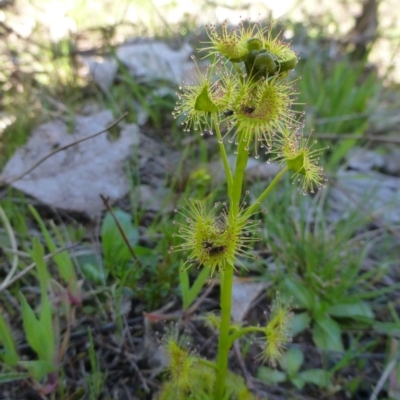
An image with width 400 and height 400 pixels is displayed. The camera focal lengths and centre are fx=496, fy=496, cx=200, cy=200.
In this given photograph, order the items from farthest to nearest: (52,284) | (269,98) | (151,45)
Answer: (151,45) < (52,284) < (269,98)

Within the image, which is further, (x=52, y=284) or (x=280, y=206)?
(x=280, y=206)

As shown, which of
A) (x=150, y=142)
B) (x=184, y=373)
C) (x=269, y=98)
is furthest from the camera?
(x=150, y=142)

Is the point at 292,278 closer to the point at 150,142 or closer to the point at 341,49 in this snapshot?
the point at 150,142

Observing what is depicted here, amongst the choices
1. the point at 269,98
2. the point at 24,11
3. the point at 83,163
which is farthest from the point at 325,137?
the point at 24,11

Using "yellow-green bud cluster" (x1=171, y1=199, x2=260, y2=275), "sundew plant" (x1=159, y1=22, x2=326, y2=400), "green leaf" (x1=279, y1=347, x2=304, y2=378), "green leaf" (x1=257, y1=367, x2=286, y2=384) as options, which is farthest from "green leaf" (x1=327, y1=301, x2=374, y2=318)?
"yellow-green bud cluster" (x1=171, y1=199, x2=260, y2=275)


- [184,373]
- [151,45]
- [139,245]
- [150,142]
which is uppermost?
[151,45]

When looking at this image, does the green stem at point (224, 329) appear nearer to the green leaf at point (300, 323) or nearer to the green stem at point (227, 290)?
the green stem at point (227, 290)

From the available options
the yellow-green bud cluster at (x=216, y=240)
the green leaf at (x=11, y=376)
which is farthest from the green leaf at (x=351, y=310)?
the green leaf at (x=11, y=376)

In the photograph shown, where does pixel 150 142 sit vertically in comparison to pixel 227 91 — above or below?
above

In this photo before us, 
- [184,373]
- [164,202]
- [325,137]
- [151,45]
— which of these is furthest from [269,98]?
[151,45]
